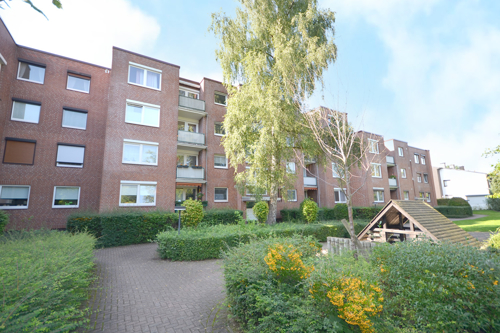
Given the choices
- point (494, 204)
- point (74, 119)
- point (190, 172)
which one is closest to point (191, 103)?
point (190, 172)

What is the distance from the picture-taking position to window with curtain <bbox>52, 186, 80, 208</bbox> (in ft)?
50.4

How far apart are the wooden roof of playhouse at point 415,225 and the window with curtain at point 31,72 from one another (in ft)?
73.0

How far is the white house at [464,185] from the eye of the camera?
41759mm

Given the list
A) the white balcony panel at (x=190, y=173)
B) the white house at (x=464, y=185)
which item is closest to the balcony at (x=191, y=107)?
the white balcony panel at (x=190, y=173)

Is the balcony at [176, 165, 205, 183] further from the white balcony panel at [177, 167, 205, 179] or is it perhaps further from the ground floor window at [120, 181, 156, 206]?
the ground floor window at [120, 181, 156, 206]

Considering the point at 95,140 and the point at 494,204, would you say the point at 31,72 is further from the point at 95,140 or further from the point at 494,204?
the point at 494,204

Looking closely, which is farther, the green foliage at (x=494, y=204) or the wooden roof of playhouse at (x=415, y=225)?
the green foliage at (x=494, y=204)

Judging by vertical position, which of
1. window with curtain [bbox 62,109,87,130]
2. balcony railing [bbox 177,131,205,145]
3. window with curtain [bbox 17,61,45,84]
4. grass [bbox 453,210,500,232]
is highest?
window with curtain [bbox 17,61,45,84]

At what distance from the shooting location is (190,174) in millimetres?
18188

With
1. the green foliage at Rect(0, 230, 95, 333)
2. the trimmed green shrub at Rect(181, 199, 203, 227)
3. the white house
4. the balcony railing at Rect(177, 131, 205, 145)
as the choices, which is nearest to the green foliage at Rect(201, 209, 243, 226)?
the trimmed green shrub at Rect(181, 199, 203, 227)

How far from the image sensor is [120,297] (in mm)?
5285

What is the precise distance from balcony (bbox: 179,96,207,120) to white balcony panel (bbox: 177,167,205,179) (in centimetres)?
492

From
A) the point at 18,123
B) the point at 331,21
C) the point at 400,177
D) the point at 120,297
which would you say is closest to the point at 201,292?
the point at 120,297

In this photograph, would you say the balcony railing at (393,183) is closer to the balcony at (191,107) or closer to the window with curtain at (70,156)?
the balcony at (191,107)
